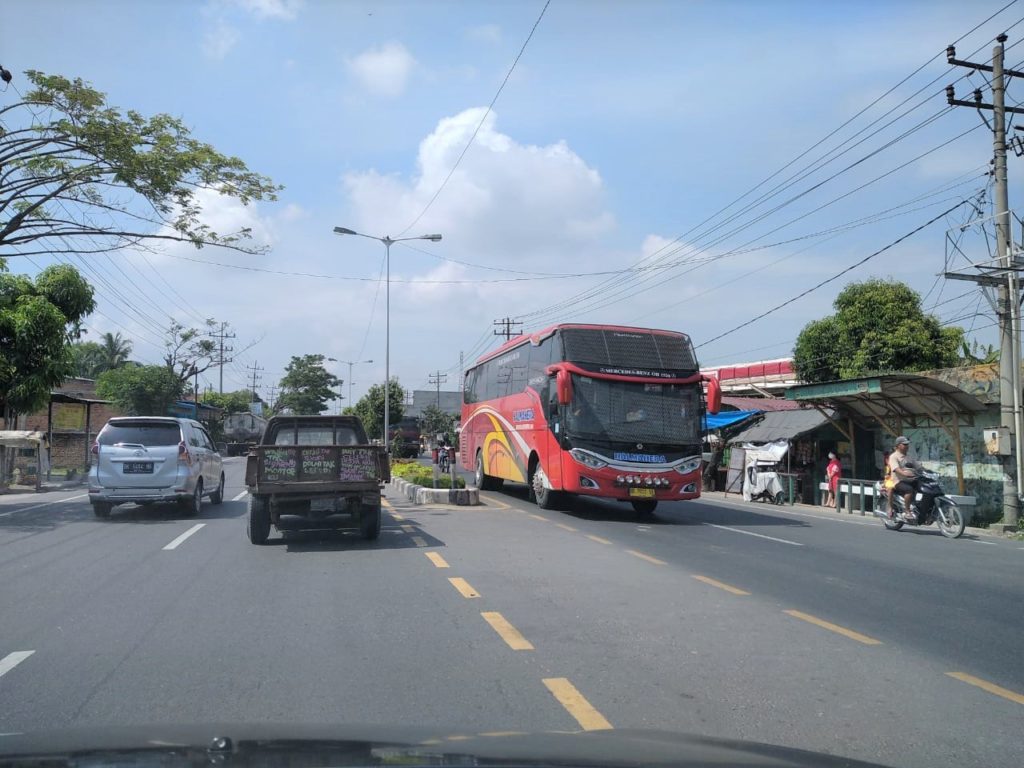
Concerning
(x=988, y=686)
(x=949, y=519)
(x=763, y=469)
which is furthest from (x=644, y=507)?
(x=988, y=686)

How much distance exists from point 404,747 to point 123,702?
2648mm

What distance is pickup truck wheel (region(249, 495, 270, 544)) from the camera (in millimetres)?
11438

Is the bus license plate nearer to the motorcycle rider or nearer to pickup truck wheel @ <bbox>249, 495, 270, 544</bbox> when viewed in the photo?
the motorcycle rider

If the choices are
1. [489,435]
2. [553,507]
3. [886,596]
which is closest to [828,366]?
[489,435]

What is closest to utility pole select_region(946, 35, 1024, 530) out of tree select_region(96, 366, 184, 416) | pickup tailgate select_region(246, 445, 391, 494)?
pickup tailgate select_region(246, 445, 391, 494)

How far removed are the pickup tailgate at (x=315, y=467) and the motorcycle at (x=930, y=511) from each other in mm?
9948

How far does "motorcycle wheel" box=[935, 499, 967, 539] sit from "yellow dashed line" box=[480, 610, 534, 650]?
1076 cm

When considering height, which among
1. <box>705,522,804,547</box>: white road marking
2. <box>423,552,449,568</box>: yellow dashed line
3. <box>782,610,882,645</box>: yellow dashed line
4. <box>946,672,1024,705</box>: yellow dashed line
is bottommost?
<box>705,522,804,547</box>: white road marking

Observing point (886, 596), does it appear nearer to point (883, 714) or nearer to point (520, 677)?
point (883, 714)

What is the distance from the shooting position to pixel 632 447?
15625 millimetres

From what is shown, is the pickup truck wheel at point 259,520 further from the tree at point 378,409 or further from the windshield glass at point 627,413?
the tree at point 378,409

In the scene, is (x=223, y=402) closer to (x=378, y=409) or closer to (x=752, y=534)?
(x=378, y=409)

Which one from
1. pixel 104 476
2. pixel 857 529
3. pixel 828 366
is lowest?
pixel 857 529

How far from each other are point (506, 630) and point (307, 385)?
261 feet
